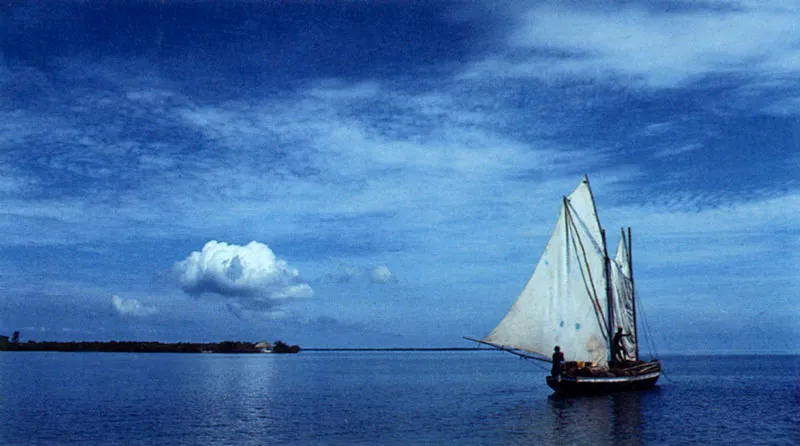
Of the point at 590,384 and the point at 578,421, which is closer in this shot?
the point at 578,421

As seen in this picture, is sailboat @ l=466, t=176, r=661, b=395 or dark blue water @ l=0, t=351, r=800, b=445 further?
sailboat @ l=466, t=176, r=661, b=395

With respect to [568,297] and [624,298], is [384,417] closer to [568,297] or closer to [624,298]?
[568,297]

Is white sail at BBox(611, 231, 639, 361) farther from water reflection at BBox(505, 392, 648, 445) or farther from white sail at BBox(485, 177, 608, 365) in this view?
water reflection at BBox(505, 392, 648, 445)

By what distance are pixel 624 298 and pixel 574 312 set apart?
1059 centimetres

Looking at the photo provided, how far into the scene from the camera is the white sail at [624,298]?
66312 millimetres

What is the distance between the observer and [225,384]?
90.7 meters

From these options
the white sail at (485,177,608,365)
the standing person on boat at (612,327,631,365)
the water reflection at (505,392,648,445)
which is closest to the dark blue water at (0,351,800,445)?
the water reflection at (505,392,648,445)

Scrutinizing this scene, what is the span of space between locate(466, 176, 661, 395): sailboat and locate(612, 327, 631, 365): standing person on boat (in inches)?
3.4

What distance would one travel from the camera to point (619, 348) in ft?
215

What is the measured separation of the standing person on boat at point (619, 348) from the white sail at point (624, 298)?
0.59 feet

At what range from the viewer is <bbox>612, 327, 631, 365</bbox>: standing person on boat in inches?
2544

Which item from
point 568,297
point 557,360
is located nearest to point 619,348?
point 568,297

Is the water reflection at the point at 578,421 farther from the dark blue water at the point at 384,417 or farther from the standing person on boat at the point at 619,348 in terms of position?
the standing person on boat at the point at 619,348

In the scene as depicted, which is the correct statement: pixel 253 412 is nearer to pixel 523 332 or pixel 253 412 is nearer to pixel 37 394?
pixel 523 332
